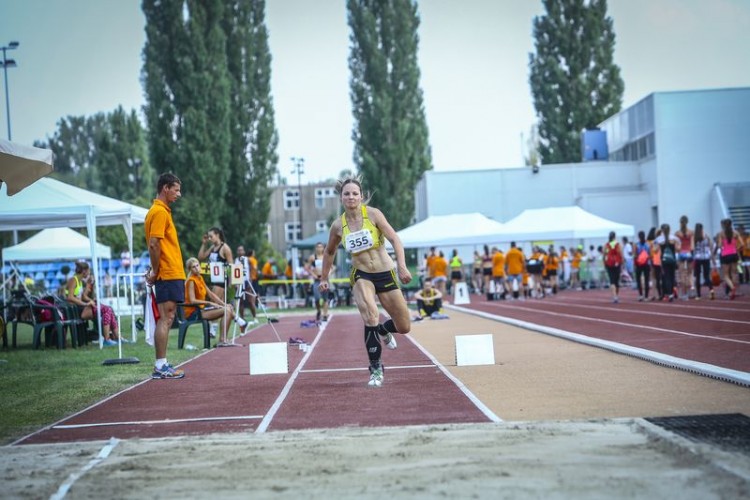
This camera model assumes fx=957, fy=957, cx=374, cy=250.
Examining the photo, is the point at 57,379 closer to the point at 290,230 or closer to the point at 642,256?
the point at 642,256

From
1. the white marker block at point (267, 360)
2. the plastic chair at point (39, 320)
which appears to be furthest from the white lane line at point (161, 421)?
the plastic chair at point (39, 320)

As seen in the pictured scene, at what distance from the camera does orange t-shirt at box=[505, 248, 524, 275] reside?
32.0m

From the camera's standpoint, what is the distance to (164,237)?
10461mm

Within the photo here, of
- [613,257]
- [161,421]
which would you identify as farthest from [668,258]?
[161,421]

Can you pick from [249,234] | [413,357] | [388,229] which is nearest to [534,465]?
[388,229]

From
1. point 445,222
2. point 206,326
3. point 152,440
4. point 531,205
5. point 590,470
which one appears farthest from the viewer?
point 531,205

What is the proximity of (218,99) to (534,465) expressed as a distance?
3883 cm

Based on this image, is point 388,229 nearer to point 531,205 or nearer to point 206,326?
point 206,326

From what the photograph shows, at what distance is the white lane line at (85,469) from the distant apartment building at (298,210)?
8630 cm

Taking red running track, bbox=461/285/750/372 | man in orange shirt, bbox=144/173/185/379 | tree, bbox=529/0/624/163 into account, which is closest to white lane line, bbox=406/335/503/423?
red running track, bbox=461/285/750/372

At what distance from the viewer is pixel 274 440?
20.5 ft

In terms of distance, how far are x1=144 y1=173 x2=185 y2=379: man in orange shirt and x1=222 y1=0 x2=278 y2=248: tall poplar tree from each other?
35.2 meters

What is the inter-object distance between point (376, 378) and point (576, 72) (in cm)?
4631

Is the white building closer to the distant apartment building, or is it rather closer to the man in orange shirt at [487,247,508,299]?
the man in orange shirt at [487,247,508,299]
